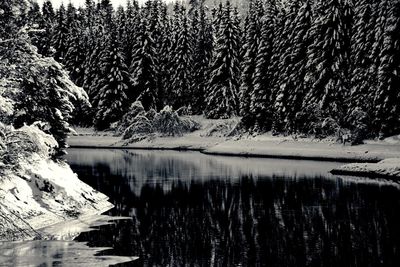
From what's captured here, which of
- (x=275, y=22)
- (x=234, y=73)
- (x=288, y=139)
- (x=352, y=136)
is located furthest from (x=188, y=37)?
(x=352, y=136)

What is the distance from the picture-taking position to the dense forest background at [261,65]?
4266cm

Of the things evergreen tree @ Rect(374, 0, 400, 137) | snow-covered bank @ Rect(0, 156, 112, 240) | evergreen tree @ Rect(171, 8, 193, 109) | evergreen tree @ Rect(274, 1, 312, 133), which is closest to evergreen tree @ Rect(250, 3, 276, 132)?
evergreen tree @ Rect(274, 1, 312, 133)

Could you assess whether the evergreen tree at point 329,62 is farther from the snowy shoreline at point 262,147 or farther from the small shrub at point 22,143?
the small shrub at point 22,143

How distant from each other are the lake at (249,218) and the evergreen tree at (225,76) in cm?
2569

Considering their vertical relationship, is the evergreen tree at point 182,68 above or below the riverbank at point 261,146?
above

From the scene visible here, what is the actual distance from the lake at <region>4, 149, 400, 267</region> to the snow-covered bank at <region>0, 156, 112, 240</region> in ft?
5.03

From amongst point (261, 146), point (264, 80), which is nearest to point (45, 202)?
point (261, 146)

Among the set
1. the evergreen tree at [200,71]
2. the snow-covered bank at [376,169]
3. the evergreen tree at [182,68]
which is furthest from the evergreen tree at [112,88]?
the snow-covered bank at [376,169]

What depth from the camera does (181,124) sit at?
6284 centimetres

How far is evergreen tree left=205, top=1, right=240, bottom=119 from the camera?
62938 mm

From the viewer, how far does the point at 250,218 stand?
20.5 metres

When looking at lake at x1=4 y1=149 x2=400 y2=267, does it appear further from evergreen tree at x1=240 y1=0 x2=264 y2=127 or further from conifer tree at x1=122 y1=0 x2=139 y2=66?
conifer tree at x1=122 y1=0 x2=139 y2=66

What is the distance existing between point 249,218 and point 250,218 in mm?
39

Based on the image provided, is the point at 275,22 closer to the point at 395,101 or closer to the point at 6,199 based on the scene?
the point at 395,101
